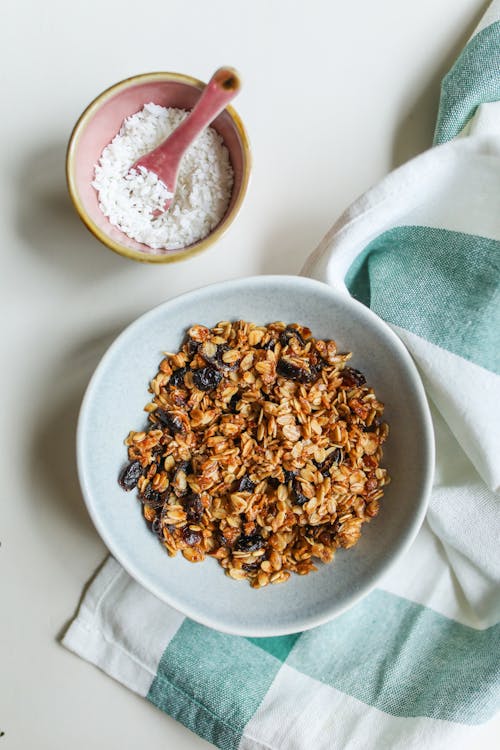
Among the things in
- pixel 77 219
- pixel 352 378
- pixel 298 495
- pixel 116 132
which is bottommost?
pixel 298 495

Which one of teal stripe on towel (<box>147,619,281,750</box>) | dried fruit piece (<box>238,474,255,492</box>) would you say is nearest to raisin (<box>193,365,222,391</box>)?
dried fruit piece (<box>238,474,255,492</box>)

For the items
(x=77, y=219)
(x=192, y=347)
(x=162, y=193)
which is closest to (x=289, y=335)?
(x=192, y=347)

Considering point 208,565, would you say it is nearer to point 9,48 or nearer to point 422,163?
point 422,163

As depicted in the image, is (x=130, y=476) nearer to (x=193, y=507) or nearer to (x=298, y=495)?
(x=193, y=507)

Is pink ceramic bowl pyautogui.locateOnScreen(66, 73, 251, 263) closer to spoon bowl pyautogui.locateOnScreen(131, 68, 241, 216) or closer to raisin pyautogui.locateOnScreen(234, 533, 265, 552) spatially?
spoon bowl pyautogui.locateOnScreen(131, 68, 241, 216)

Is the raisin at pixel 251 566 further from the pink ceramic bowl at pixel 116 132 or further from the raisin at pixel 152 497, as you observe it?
the pink ceramic bowl at pixel 116 132

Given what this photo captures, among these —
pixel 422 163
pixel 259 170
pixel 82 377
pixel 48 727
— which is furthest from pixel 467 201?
pixel 48 727
